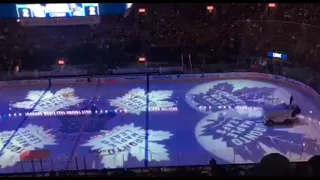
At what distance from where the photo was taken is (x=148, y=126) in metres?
10.5

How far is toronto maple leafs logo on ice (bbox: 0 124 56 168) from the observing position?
8.88 m

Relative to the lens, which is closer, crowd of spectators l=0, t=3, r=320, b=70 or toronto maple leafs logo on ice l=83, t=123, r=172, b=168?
toronto maple leafs logo on ice l=83, t=123, r=172, b=168

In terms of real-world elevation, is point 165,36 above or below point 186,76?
above

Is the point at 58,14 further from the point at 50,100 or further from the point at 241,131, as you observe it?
the point at 241,131

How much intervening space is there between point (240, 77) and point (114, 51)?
5.41m

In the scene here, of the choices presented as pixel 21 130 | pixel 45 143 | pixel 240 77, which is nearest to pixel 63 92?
pixel 21 130

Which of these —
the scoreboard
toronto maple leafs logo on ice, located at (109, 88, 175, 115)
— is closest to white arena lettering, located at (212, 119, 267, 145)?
toronto maple leafs logo on ice, located at (109, 88, 175, 115)

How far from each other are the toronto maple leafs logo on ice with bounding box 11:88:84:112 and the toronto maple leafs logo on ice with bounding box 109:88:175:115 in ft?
4.63

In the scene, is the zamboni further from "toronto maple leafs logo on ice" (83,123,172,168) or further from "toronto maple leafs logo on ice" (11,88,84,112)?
A: "toronto maple leafs logo on ice" (11,88,84,112)

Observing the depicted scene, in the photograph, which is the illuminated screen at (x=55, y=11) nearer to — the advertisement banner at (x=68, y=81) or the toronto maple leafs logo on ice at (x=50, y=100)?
the advertisement banner at (x=68, y=81)

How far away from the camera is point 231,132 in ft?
32.6

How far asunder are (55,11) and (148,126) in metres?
6.32

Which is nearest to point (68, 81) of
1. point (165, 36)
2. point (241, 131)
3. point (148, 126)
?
point (165, 36)

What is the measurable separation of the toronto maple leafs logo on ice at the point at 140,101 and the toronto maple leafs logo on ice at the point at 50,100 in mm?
1411
